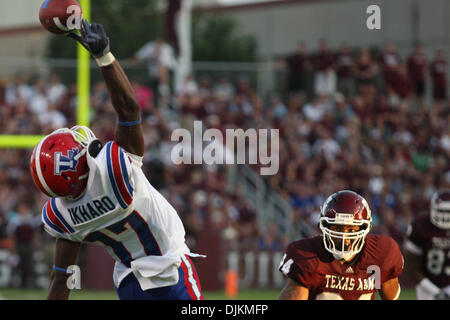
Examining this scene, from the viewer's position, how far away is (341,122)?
15938mm

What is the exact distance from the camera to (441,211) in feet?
22.9

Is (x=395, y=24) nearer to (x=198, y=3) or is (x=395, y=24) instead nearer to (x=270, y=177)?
(x=270, y=177)

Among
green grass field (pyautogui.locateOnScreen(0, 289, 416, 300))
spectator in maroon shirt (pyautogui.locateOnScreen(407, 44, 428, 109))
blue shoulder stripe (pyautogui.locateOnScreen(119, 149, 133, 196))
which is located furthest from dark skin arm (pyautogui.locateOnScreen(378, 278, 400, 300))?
spectator in maroon shirt (pyautogui.locateOnScreen(407, 44, 428, 109))

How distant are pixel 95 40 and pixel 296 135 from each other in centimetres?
1158

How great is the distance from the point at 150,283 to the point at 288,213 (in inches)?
419

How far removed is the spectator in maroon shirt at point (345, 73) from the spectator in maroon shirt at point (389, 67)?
62cm

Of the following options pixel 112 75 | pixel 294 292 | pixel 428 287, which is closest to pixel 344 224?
pixel 294 292

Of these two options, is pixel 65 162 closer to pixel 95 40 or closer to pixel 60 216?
pixel 60 216

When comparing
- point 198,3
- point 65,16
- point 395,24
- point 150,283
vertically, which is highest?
point 198,3

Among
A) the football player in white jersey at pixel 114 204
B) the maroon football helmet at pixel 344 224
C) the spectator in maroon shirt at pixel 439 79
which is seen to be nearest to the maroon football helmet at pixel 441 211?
the maroon football helmet at pixel 344 224

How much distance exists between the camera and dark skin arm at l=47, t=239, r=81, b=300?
4.00 m

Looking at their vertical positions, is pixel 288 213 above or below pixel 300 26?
below

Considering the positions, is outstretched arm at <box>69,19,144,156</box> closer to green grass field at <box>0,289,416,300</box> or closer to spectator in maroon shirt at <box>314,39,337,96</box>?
green grass field at <box>0,289,416,300</box>

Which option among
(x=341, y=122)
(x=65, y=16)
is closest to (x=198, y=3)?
(x=341, y=122)
